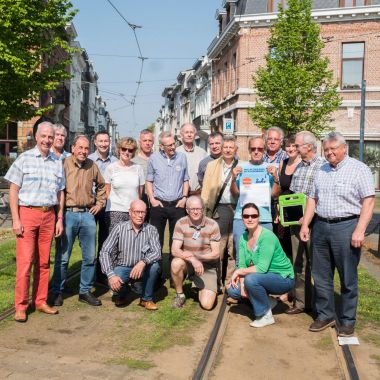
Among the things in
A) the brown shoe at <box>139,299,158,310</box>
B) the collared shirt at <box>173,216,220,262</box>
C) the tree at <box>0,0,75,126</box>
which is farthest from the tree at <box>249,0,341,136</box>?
the brown shoe at <box>139,299,158,310</box>

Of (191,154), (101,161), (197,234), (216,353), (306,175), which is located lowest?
(216,353)

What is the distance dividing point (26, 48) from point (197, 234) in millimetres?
12930

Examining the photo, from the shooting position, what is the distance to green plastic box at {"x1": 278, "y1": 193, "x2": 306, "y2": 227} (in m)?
5.89

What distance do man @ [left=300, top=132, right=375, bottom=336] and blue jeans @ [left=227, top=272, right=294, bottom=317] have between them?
46 centimetres

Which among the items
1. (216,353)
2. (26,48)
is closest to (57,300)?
(216,353)

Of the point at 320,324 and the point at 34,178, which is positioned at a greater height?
the point at 34,178

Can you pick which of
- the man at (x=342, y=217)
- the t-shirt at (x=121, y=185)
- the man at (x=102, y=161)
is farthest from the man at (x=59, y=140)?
the man at (x=342, y=217)

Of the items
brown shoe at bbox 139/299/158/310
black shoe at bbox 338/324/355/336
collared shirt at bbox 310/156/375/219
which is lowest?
brown shoe at bbox 139/299/158/310

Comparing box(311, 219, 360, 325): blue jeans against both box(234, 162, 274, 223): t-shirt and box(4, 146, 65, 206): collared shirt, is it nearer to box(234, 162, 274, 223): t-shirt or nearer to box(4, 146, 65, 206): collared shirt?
box(234, 162, 274, 223): t-shirt

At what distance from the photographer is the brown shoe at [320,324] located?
18.3 feet

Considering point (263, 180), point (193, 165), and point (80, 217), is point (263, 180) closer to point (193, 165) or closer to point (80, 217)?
point (193, 165)

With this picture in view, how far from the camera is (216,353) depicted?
16.1 ft

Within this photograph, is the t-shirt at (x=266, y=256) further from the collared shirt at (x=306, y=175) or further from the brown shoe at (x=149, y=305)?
the brown shoe at (x=149, y=305)

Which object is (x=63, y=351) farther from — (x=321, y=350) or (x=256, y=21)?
(x=256, y=21)
